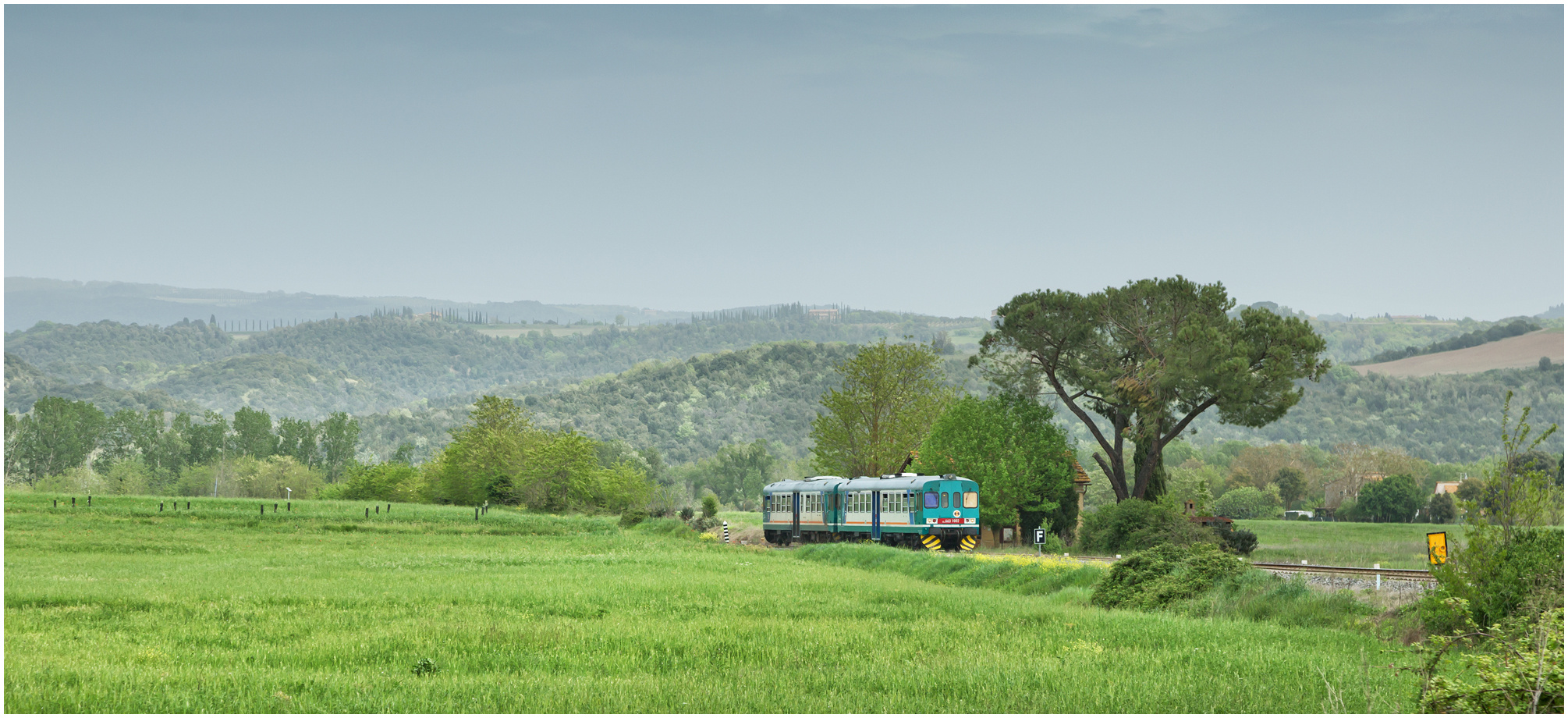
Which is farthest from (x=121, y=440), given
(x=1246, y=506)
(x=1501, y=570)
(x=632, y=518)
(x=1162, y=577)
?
(x=1501, y=570)

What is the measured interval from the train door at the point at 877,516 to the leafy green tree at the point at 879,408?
2018 cm

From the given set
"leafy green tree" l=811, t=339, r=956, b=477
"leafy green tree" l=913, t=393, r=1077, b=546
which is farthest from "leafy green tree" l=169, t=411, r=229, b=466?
"leafy green tree" l=913, t=393, r=1077, b=546

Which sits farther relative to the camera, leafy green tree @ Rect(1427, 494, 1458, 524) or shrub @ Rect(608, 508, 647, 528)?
leafy green tree @ Rect(1427, 494, 1458, 524)

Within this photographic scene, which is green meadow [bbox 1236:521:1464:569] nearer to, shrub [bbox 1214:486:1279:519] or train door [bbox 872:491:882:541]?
train door [bbox 872:491:882:541]

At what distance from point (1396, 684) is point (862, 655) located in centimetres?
623

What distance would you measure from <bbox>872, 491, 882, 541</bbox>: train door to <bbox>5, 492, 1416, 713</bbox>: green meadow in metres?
17.5

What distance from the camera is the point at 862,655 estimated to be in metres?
14.7

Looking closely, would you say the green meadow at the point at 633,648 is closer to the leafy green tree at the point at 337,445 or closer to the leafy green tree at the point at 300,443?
the leafy green tree at the point at 337,445

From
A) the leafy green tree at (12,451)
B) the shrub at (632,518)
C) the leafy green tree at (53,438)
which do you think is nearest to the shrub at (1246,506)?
the shrub at (632,518)

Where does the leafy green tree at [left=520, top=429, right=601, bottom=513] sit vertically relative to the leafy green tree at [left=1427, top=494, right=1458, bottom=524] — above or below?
above

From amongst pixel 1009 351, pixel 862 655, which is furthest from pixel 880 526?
pixel 862 655

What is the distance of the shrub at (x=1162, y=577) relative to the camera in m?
21.4

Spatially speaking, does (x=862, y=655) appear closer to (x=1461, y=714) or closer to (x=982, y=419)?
(x=1461, y=714)

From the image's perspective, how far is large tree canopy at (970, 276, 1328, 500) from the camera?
48.2m
